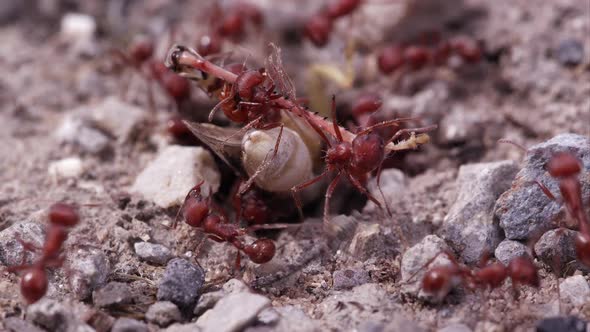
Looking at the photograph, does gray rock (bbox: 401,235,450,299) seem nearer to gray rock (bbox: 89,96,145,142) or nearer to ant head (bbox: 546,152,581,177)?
ant head (bbox: 546,152,581,177)

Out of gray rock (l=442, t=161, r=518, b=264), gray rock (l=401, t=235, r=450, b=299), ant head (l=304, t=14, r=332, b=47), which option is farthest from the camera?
ant head (l=304, t=14, r=332, b=47)

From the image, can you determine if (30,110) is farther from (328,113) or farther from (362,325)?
(362,325)

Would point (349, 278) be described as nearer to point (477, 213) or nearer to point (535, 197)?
point (477, 213)

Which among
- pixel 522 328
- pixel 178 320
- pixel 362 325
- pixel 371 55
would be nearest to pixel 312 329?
pixel 362 325

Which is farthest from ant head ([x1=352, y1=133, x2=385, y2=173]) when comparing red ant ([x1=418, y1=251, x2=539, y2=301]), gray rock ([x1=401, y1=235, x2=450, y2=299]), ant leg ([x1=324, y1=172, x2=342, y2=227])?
red ant ([x1=418, y1=251, x2=539, y2=301])

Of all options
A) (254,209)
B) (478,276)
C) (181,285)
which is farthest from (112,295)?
(478,276)

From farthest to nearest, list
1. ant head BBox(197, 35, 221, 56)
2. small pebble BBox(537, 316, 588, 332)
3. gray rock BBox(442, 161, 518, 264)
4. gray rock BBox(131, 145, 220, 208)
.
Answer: ant head BBox(197, 35, 221, 56) → gray rock BBox(131, 145, 220, 208) → gray rock BBox(442, 161, 518, 264) → small pebble BBox(537, 316, 588, 332)
